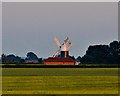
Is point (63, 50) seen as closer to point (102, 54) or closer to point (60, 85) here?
point (102, 54)

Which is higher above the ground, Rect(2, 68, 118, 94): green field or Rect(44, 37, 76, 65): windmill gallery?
Rect(44, 37, 76, 65): windmill gallery

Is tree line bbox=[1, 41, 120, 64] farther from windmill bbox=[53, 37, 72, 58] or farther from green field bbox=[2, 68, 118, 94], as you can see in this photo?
green field bbox=[2, 68, 118, 94]

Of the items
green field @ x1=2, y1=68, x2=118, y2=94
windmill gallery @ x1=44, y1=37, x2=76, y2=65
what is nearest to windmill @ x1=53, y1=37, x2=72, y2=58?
windmill gallery @ x1=44, y1=37, x2=76, y2=65

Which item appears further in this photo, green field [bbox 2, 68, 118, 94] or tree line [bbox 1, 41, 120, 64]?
tree line [bbox 1, 41, 120, 64]

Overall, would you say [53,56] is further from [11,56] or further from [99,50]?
[11,56]

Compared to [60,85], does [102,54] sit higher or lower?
higher

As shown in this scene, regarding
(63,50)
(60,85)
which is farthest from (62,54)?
(60,85)

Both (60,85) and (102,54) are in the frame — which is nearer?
(60,85)

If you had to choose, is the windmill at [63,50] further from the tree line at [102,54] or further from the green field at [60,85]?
the green field at [60,85]

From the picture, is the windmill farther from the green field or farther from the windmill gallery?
the green field

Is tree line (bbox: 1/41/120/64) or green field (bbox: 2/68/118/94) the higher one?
tree line (bbox: 1/41/120/64)

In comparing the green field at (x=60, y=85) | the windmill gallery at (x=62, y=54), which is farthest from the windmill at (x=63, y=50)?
the green field at (x=60, y=85)

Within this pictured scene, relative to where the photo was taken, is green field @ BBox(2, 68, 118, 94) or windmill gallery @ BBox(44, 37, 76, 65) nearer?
green field @ BBox(2, 68, 118, 94)

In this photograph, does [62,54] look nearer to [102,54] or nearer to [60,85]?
[102,54]
